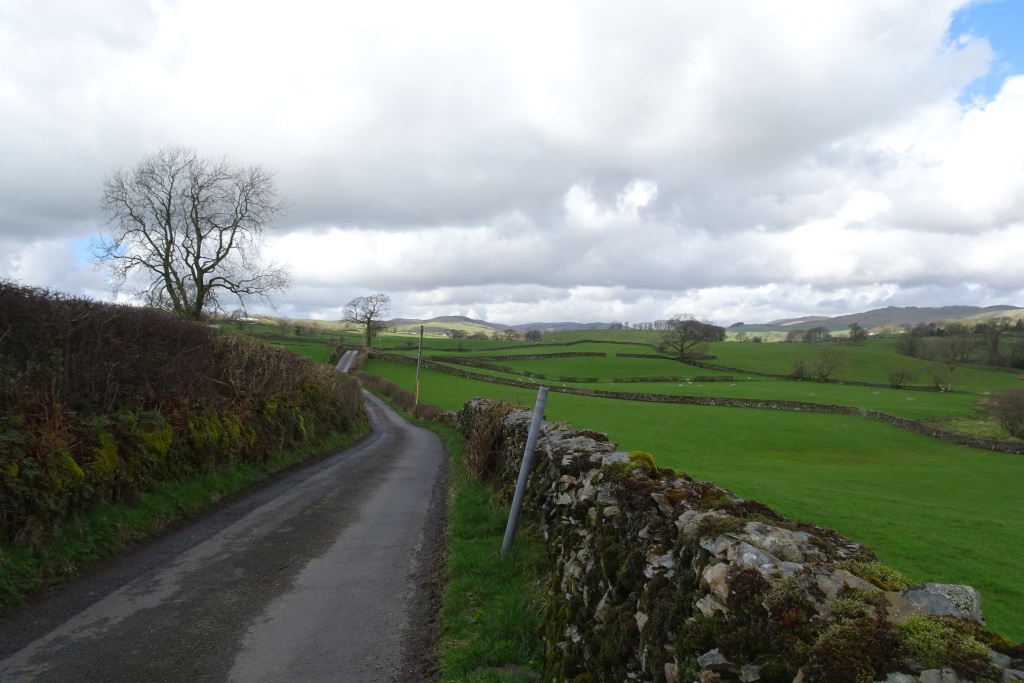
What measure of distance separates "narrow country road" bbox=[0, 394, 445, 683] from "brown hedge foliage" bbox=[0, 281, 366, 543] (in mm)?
1387

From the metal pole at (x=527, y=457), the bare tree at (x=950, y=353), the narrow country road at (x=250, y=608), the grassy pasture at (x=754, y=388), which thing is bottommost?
the grassy pasture at (x=754, y=388)

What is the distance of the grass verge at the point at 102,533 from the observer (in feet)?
22.8

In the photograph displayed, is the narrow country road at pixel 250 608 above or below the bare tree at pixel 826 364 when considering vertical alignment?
above

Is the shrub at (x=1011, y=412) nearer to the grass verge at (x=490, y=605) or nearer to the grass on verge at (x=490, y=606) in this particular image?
the grass verge at (x=490, y=605)

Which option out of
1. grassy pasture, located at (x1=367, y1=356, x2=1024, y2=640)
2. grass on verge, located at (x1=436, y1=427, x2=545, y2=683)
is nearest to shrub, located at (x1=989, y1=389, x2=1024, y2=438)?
grassy pasture, located at (x1=367, y1=356, x2=1024, y2=640)

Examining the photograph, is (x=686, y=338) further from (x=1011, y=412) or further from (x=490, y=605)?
(x=490, y=605)

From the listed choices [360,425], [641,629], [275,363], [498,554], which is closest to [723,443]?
[360,425]

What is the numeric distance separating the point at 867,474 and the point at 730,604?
101ft

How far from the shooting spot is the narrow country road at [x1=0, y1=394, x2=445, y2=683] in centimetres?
541

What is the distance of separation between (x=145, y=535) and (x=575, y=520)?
7349mm

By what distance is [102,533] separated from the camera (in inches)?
335

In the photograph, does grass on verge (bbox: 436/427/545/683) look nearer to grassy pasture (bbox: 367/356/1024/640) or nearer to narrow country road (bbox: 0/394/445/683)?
narrow country road (bbox: 0/394/445/683)

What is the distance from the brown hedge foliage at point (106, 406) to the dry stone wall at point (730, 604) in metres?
7.38

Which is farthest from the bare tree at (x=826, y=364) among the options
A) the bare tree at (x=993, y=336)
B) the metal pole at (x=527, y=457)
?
the metal pole at (x=527, y=457)
